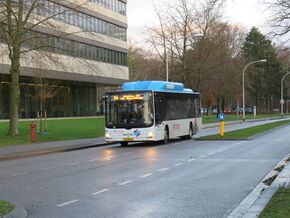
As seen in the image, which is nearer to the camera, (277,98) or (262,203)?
(262,203)

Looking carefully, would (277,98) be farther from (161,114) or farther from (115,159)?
(115,159)

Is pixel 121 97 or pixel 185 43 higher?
pixel 185 43

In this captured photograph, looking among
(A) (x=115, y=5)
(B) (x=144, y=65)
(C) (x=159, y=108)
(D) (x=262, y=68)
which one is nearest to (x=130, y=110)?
(C) (x=159, y=108)

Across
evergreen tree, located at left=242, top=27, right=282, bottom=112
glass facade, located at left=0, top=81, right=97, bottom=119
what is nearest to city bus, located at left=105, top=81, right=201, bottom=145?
glass facade, located at left=0, top=81, right=97, bottom=119

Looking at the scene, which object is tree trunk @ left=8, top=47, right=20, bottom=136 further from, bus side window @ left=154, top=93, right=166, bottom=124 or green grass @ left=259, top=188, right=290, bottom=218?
green grass @ left=259, top=188, right=290, bottom=218

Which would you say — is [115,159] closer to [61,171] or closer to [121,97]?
[61,171]

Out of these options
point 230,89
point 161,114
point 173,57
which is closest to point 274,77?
point 230,89

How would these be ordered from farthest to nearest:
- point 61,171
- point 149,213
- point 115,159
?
point 115,159
point 61,171
point 149,213

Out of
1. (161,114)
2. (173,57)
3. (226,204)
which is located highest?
(173,57)

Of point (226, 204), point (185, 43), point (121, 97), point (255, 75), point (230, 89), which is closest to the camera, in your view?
point (226, 204)

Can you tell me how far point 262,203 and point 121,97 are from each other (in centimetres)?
1750

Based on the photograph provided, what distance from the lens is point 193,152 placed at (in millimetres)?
21375

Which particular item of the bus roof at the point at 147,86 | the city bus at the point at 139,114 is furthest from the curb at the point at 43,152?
the bus roof at the point at 147,86

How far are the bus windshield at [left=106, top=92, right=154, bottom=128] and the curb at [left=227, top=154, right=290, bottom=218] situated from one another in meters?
12.8
